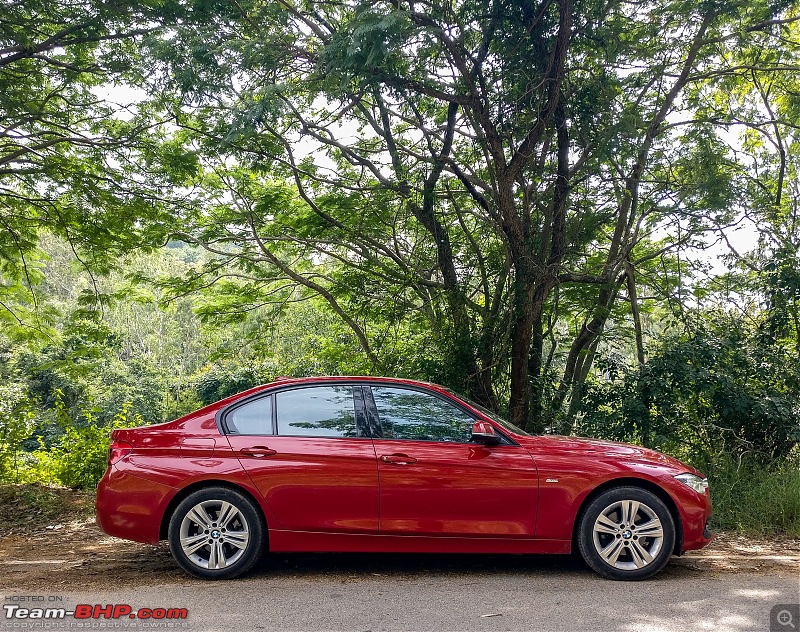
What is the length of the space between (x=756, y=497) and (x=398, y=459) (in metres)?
4.50

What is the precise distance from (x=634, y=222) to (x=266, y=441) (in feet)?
28.2

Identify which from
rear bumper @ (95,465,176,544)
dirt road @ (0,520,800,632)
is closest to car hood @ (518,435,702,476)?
dirt road @ (0,520,800,632)

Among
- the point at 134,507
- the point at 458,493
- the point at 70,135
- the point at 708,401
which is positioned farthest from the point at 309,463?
the point at 70,135

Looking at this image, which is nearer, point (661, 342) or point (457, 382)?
point (661, 342)

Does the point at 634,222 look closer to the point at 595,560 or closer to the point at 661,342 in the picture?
the point at 661,342

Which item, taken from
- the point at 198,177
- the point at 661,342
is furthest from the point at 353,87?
the point at 661,342

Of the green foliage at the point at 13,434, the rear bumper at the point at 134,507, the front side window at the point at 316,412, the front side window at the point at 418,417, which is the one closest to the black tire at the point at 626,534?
the front side window at the point at 418,417

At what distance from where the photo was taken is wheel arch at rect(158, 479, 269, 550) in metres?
5.63

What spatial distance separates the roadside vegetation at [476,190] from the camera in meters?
9.20

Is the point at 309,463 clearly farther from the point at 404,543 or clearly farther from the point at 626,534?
the point at 626,534

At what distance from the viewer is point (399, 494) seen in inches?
220

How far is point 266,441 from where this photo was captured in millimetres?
5766

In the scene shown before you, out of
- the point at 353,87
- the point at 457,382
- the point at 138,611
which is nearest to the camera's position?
the point at 138,611

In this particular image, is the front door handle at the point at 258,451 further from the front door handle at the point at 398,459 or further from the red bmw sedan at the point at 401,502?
the front door handle at the point at 398,459
